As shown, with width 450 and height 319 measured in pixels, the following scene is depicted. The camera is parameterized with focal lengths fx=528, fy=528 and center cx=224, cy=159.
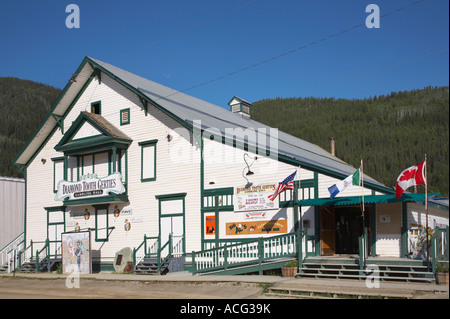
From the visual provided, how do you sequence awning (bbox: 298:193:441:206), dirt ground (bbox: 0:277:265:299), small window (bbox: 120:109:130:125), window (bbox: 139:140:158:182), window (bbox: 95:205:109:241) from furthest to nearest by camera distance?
window (bbox: 95:205:109:241), small window (bbox: 120:109:130:125), window (bbox: 139:140:158:182), awning (bbox: 298:193:441:206), dirt ground (bbox: 0:277:265:299)

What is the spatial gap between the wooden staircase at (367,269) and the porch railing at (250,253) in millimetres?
550

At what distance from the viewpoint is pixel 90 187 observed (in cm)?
2675

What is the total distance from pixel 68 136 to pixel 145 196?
6.11 m

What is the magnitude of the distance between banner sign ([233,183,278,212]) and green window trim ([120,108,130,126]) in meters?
7.56

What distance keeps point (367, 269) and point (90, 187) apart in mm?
15020

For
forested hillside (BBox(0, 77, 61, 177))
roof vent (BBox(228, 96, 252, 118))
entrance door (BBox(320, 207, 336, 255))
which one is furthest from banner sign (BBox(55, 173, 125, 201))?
forested hillside (BBox(0, 77, 61, 177))

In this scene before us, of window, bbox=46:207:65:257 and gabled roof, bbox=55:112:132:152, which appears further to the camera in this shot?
window, bbox=46:207:65:257

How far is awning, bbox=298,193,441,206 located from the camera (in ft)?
58.4

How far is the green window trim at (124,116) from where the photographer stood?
26811mm

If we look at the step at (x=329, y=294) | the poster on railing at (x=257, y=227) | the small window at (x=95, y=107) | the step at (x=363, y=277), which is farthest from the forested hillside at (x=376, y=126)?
the step at (x=329, y=294)

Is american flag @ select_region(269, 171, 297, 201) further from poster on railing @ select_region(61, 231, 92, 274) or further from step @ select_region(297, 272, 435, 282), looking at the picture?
poster on railing @ select_region(61, 231, 92, 274)
